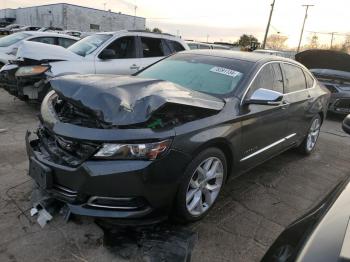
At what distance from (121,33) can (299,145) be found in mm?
4453

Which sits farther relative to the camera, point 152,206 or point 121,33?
point 121,33

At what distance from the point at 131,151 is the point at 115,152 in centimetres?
12

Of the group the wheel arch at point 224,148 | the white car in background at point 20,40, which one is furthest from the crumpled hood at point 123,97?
the white car in background at point 20,40

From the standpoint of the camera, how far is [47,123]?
324cm

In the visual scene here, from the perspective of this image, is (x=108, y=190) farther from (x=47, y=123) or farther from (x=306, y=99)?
(x=306, y=99)

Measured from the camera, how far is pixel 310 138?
598 cm

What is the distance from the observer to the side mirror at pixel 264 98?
12.2 feet

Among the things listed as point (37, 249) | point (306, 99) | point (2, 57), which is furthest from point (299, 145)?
point (2, 57)

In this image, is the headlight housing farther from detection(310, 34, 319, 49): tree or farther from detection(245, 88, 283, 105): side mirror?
detection(310, 34, 319, 49): tree

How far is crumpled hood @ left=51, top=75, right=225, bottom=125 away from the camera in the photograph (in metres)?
2.94

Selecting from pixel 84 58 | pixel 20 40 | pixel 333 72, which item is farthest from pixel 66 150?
pixel 333 72

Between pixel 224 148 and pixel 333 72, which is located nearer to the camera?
pixel 224 148

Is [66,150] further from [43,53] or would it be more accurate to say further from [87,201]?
[43,53]

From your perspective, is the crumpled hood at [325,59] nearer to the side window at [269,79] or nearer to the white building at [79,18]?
the side window at [269,79]
